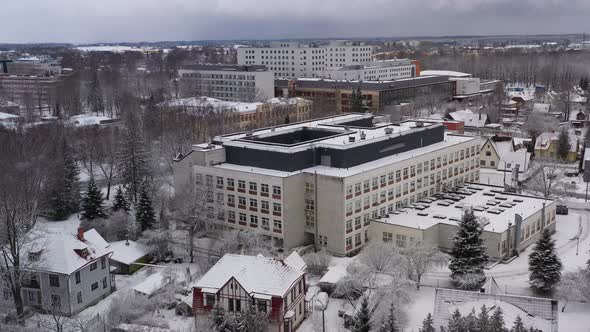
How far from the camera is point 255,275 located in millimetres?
31344

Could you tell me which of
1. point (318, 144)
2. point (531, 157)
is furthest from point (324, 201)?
point (531, 157)

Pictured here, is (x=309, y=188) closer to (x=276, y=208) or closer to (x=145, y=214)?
(x=276, y=208)

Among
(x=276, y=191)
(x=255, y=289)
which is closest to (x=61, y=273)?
(x=255, y=289)

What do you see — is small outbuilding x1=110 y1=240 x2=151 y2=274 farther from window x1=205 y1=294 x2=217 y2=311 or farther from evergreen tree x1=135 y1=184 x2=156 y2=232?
window x1=205 y1=294 x2=217 y2=311

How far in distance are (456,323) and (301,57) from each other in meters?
128

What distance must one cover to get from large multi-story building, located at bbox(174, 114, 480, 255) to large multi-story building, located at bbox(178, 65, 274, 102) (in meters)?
66.1

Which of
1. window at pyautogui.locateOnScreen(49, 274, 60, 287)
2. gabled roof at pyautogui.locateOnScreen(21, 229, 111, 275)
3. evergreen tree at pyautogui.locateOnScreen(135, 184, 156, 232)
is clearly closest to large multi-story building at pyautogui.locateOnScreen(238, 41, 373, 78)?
evergreen tree at pyautogui.locateOnScreen(135, 184, 156, 232)

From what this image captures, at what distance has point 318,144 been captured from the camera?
45781 mm

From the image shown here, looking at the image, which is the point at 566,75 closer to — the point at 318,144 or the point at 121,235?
the point at 318,144

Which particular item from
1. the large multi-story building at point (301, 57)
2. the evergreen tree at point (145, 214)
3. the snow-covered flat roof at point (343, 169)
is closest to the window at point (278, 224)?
the snow-covered flat roof at point (343, 169)

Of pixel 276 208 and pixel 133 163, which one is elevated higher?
pixel 133 163

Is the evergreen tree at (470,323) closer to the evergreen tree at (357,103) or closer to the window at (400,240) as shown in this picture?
the window at (400,240)

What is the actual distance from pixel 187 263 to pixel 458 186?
1019 inches

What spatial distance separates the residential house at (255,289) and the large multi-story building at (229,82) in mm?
82798
